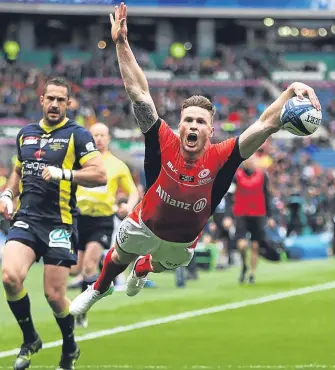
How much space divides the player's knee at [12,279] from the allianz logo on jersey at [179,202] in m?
1.43

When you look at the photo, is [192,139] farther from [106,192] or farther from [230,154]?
[106,192]

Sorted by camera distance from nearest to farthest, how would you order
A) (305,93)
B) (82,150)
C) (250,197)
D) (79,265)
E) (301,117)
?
(301,117)
(305,93)
(82,150)
(79,265)
(250,197)

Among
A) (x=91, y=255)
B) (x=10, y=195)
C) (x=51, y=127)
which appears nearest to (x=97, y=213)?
(x=91, y=255)

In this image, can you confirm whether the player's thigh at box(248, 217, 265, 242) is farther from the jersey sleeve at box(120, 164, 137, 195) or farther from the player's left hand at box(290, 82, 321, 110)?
the player's left hand at box(290, 82, 321, 110)

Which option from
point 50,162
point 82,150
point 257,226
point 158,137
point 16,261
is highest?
point 158,137

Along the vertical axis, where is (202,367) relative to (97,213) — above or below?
below

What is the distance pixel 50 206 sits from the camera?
9781mm

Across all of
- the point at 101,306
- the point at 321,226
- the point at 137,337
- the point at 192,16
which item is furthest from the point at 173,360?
the point at 192,16

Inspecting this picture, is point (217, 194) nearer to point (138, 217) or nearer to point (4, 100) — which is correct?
point (138, 217)

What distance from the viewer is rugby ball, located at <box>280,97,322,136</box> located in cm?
806

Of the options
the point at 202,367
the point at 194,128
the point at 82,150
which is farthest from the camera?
the point at 202,367

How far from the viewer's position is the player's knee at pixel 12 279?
9352mm

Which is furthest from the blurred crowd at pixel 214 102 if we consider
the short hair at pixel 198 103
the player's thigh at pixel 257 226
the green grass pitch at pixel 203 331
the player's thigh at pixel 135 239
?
the short hair at pixel 198 103

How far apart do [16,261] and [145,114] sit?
1741 mm
